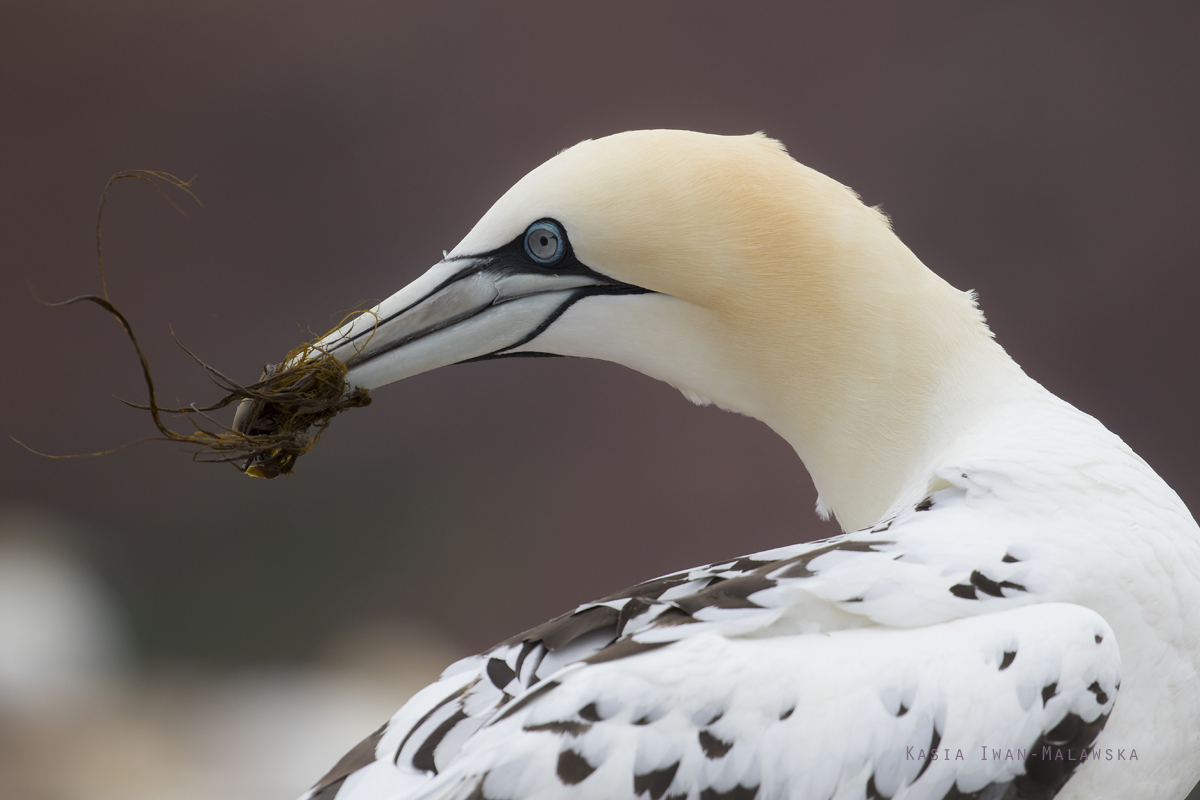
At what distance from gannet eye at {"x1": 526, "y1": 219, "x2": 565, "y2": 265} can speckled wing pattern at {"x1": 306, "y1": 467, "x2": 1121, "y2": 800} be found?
32.8 inches

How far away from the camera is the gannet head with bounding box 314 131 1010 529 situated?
2.20 meters

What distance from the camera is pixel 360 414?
26.2 feet

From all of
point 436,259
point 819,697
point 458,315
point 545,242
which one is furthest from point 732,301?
point 436,259

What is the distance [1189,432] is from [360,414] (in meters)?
5.82

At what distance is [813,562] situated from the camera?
1816 mm

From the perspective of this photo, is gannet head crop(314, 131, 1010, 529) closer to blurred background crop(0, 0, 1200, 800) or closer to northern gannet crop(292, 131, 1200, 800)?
northern gannet crop(292, 131, 1200, 800)

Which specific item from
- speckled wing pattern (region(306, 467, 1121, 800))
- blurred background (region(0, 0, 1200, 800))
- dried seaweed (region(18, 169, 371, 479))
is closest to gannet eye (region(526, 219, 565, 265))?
dried seaweed (region(18, 169, 371, 479))

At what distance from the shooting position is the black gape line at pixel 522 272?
231cm

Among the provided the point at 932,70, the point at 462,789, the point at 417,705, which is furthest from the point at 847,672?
the point at 932,70

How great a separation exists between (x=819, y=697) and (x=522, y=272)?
1123 mm

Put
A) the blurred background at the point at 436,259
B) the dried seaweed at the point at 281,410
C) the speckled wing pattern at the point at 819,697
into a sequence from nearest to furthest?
the speckled wing pattern at the point at 819,697 < the dried seaweed at the point at 281,410 < the blurred background at the point at 436,259

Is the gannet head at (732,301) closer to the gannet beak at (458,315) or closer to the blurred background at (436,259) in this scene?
the gannet beak at (458,315)

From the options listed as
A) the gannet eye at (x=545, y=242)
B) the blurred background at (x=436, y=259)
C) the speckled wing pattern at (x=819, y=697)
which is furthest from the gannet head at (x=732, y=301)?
the blurred background at (x=436, y=259)

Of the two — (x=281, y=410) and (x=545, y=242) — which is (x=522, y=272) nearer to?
(x=545, y=242)
